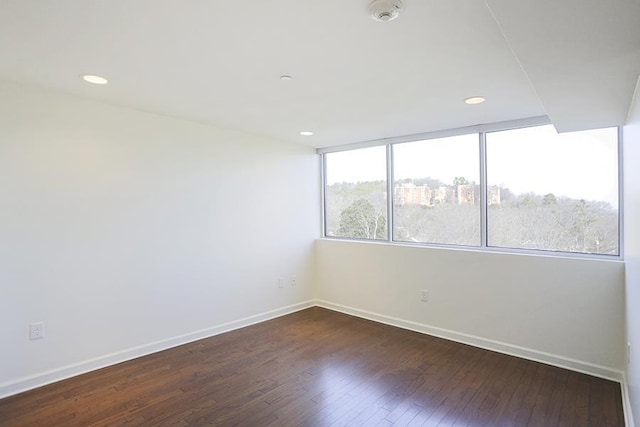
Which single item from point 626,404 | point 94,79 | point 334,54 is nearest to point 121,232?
point 94,79

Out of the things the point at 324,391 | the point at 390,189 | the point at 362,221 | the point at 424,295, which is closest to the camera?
the point at 324,391

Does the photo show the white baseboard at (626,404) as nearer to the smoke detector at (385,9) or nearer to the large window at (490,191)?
the large window at (490,191)

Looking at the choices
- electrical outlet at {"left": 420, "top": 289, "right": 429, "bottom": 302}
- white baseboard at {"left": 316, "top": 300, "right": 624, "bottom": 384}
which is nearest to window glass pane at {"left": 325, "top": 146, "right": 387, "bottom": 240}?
electrical outlet at {"left": 420, "top": 289, "right": 429, "bottom": 302}

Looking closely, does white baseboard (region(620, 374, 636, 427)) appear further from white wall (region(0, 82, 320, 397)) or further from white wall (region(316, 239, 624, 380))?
white wall (region(0, 82, 320, 397))

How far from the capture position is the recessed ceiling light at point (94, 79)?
2.42 meters

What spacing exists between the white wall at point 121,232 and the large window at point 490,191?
1275 mm

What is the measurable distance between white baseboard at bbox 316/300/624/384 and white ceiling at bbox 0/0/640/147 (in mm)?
2015

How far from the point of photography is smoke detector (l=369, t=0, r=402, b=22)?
152 centimetres

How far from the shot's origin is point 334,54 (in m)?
2.05

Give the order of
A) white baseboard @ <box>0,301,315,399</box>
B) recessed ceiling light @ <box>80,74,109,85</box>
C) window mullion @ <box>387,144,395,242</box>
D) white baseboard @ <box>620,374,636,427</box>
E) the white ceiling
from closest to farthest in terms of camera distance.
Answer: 1. the white ceiling
2. white baseboard @ <box>620,374,636,427</box>
3. recessed ceiling light @ <box>80,74,109,85</box>
4. white baseboard @ <box>0,301,315,399</box>
5. window mullion @ <box>387,144,395,242</box>

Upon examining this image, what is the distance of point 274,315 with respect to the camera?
177 inches

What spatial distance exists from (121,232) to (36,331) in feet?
3.18

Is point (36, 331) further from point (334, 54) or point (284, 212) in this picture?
point (334, 54)

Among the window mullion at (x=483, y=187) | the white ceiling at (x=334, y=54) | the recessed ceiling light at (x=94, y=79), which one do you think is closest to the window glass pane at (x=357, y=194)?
the window mullion at (x=483, y=187)
